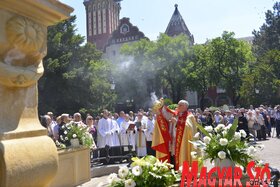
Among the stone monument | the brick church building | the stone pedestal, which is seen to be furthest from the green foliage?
the stone monument

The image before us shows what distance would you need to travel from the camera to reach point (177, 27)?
214ft

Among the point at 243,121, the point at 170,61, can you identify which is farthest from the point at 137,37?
the point at 243,121

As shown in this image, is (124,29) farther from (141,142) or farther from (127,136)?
(141,142)

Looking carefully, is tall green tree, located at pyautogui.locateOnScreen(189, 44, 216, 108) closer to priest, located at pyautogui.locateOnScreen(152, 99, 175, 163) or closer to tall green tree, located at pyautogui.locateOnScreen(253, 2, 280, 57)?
tall green tree, located at pyautogui.locateOnScreen(253, 2, 280, 57)

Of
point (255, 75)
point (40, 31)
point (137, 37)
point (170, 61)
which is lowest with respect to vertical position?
point (40, 31)

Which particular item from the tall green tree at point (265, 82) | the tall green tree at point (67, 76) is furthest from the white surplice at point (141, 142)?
the tall green tree at point (265, 82)

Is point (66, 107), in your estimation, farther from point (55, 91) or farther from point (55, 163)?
point (55, 163)

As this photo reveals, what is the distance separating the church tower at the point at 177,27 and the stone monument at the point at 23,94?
6238 cm

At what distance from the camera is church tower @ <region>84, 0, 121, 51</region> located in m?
71.4

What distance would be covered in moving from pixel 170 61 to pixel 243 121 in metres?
32.7

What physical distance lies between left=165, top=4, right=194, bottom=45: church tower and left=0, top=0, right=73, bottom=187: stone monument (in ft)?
205

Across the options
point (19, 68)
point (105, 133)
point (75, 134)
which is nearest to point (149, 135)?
point (105, 133)

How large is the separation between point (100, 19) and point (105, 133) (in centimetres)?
6039

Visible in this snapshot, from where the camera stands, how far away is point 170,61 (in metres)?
50.3
